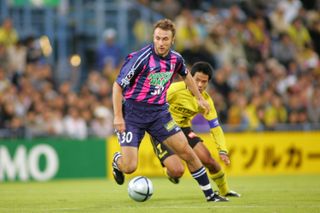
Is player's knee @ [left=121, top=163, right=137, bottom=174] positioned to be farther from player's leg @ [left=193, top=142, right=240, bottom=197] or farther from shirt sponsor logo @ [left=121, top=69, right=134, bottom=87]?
player's leg @ [left=193, top=142, right=240, bottom=197]

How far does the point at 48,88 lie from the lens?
70.5 feet

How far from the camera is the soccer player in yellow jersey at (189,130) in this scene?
1213 cm

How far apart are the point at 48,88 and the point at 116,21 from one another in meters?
4.84

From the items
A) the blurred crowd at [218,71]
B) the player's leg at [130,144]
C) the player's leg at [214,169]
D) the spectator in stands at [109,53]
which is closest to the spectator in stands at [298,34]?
the blurred crowd at [218,71]

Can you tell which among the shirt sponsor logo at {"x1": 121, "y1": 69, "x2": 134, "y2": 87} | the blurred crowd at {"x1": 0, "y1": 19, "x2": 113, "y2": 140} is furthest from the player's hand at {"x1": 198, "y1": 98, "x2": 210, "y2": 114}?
the blurred crowd at {"x1": 0, "y1": 19, "x2": 113, "y2": 140}

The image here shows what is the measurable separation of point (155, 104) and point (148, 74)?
51cm

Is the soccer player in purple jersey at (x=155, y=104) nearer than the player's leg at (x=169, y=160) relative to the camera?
Yes

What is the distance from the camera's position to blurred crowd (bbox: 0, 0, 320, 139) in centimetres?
2100

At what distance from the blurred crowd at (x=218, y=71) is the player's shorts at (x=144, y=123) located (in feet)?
31.5

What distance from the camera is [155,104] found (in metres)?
11.2

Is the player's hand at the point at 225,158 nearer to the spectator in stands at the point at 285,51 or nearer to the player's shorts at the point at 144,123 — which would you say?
the player's shorts at the point at 144,123

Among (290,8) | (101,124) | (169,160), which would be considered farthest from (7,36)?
(169,160)

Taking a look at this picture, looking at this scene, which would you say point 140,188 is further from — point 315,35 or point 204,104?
point 315,35

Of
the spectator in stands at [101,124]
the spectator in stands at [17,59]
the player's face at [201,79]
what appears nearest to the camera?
the player's face at [201,79]
